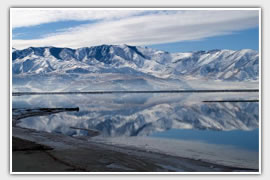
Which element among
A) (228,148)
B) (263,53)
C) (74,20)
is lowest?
(228,148)

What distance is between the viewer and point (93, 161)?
13.9m

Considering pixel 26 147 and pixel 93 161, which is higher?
pixel 26 147

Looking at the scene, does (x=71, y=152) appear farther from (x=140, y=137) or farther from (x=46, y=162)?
(x=140, y=137)

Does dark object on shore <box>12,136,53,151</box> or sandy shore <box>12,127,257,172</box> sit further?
dark object on shore <box>12,136,53,151</box>

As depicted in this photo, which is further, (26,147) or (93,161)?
(26,147)

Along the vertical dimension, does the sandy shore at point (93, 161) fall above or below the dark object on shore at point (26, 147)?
below

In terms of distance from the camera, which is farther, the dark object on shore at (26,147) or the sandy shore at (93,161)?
the dark object on shore at (26,147)

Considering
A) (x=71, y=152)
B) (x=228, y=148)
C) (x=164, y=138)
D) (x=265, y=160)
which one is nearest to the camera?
(x=265, y=160)

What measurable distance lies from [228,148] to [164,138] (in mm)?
4671

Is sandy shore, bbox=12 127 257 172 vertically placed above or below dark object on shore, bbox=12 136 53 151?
below

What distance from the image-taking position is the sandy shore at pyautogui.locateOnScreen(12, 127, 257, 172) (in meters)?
12.7

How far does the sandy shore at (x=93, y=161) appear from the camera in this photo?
498 inches

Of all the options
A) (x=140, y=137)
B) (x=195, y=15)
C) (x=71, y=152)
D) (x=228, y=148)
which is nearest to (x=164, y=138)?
(x=140, y=137)

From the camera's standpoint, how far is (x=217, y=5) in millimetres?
12617
